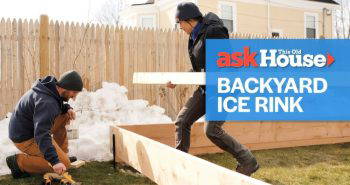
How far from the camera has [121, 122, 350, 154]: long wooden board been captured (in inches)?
238

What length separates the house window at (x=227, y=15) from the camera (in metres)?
20.5

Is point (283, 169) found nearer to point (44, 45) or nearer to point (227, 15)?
point (44, 45)

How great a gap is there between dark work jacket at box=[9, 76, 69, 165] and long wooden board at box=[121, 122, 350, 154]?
1.60m

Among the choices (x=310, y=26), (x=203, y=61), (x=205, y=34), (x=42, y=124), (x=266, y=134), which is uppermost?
(x=310, y=26)

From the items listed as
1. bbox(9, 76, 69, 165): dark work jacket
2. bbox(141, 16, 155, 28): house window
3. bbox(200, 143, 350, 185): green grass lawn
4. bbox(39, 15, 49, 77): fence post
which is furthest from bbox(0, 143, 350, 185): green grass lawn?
bbox(141, 16, 155, 28): house window

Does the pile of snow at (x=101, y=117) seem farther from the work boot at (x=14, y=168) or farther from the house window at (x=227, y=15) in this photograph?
the house window at (x=227, y=15)

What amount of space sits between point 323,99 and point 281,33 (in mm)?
13835

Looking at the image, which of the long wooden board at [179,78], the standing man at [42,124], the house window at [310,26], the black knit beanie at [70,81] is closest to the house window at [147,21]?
the house window at [310,26]

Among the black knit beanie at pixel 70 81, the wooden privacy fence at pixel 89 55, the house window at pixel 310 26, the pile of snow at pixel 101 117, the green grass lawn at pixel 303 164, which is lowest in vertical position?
the green grass lawn at pixel 303 164

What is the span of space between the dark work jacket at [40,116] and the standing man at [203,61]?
4.51 ft

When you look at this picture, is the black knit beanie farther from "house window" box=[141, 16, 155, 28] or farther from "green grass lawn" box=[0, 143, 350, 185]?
"house window" box=[141, 16, 155, 28]

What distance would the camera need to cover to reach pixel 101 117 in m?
8.00

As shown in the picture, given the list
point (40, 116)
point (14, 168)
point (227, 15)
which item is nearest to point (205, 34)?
point (40, 116)

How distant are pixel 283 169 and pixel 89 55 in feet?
15.4
